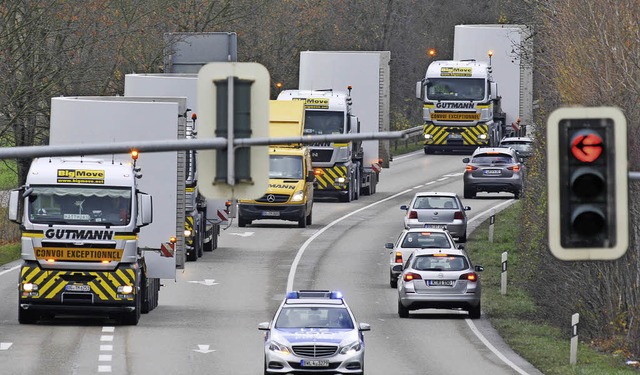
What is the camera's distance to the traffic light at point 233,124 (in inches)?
522

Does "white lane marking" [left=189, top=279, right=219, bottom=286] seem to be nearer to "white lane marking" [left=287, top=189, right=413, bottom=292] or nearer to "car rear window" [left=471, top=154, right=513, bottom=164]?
"white lane marking" [left=287, top=189, right=413, bottom=292]

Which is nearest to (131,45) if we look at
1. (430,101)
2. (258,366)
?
(430,101)

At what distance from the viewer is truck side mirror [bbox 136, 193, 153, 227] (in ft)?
94.6

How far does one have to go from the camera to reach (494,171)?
189ft

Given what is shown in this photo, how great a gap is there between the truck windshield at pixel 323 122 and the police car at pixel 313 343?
2716 cm

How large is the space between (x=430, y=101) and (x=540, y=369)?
37.9 metres

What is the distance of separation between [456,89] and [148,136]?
1384 inches

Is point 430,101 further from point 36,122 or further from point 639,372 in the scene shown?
point 639,372

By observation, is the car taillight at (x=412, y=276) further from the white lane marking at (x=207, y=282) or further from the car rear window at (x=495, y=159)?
the car rear window at (x=495, y=159)

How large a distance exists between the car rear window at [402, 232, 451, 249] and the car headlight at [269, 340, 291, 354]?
14011 mm

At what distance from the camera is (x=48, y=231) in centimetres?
2931

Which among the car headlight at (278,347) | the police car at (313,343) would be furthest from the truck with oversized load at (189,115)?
the car headlight at (278,347)

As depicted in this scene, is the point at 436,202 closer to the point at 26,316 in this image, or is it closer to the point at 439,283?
the point at 439,283

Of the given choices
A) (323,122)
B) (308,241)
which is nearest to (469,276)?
(308,241)
